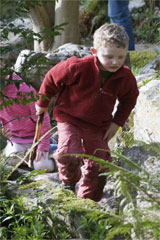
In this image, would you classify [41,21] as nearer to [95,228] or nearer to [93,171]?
[93,171]

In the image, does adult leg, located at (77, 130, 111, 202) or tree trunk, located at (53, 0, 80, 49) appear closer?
adult leg, located at (77, 130, 111, 202)

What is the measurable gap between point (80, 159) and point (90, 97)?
1.84 feet

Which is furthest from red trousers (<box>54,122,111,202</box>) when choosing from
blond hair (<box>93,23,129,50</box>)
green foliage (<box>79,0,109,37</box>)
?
green foliage (<box>79,0,109,37</box>)

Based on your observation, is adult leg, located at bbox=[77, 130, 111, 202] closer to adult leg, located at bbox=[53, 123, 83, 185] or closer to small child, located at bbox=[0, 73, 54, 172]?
adult leg, located at bbox=[53, 123, 83, 185]

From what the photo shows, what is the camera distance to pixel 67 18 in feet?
29.2

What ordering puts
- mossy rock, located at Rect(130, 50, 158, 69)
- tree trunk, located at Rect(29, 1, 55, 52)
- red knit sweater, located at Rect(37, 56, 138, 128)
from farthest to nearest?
tree trunk, located at Rect(29, 1, 55, 52) < mossy rock, located at Rect(130, 50, 158, 69) < red knit sweater, located at Rect(37, 56, 138, 128)

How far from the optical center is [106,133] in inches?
151

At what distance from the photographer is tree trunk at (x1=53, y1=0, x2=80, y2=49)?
8773 millimetres

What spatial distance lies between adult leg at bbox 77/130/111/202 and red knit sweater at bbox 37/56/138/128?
0.11 m

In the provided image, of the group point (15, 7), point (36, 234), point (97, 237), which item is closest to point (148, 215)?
point (97, 237)

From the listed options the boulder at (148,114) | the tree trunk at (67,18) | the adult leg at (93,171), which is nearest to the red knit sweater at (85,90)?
the adult leg at (93,171)

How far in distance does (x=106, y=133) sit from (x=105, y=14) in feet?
31.0

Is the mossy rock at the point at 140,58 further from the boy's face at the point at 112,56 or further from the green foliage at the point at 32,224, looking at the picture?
the green foliage at the point at 32,224

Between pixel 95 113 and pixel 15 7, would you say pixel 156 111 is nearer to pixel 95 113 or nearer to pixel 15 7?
pixel 95 113
